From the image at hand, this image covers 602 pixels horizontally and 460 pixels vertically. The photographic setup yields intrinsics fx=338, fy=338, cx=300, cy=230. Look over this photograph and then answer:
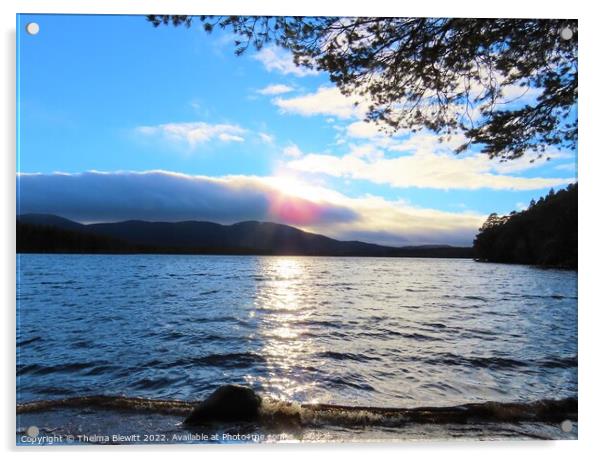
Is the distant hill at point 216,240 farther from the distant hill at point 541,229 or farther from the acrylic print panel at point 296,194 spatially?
the distant hill at point 541,229

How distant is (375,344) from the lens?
4.57 m

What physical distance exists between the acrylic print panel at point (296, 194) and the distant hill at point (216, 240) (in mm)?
27

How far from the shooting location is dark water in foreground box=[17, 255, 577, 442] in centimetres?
331

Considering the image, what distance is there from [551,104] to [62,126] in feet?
16.6

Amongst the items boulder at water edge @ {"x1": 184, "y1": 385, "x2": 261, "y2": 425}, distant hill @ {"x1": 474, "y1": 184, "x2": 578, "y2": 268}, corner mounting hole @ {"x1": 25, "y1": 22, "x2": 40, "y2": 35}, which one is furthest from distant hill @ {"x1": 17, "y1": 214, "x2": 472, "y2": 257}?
corner mounting hole @ {"x1": 25, "y1": 22, "x2": 40, "y2": 35}

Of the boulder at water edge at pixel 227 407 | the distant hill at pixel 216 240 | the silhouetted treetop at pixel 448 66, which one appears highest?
the silhouetted treetop at pixel 448 66

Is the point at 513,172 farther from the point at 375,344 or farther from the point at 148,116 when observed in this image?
the point at 148,116

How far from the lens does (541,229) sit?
4387mm

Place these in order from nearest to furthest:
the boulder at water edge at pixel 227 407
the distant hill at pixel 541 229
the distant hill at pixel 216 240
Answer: the boulder at water edge at pixel 227 407, the distant hill at pixel 541 229, the distant hill at pixel 216 240

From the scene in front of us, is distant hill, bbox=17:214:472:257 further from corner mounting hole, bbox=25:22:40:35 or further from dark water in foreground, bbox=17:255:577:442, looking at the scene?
corner mounting hole, bbox=25:22:40:35

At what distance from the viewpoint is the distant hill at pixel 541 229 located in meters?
3.54

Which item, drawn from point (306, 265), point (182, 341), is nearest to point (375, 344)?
point (306, 265)
